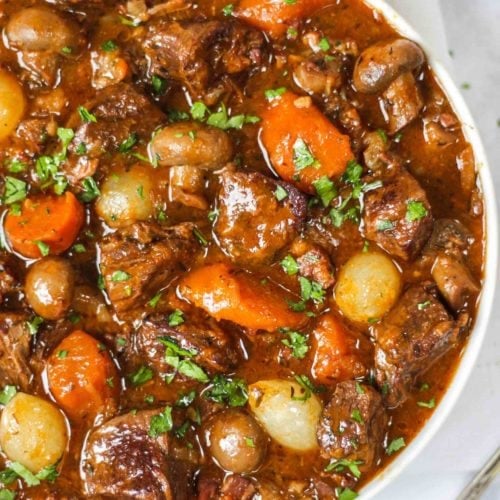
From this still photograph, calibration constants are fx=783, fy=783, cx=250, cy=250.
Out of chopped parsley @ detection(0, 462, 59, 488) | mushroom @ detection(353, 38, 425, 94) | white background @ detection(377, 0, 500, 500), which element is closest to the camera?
mushroom @ detection(353, 38, 425, 94)

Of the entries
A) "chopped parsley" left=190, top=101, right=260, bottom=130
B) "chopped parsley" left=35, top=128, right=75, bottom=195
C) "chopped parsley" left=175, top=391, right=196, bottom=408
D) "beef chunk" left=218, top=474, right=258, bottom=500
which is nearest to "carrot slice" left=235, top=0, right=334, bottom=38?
"chopped parsley" left=190, top=101, right=260, bottom=130

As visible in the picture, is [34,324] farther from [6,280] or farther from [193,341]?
[193,341]

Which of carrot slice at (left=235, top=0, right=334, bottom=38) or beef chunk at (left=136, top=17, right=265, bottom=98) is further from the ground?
carrot slice at (left=235, top=0, right=334, bottom=38)

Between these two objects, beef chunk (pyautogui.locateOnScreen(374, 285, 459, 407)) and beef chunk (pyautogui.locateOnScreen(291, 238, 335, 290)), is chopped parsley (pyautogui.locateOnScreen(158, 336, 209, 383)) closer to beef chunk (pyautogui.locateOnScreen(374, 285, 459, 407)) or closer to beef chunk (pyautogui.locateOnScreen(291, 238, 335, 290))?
beef chunk (pyautogui.locateOnScreen(291, 238, 335, 290))

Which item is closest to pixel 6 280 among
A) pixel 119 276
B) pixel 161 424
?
pixel 119 276

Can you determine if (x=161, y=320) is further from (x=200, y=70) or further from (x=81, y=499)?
(x=200, y=70)
